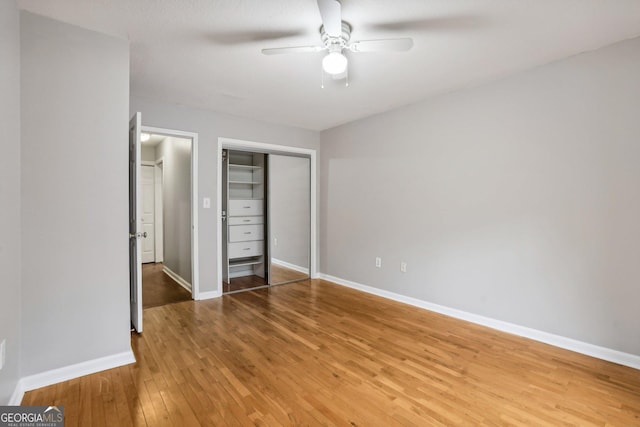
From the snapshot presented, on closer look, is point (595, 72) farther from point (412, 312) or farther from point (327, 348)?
point (327, 348)

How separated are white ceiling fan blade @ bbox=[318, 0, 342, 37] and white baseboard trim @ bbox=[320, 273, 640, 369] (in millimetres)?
2926

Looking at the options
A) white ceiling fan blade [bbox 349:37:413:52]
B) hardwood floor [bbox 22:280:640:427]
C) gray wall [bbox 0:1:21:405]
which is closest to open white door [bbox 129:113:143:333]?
hardwood floor [bbox 22:280:640:427]

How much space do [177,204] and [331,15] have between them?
13.1 feet

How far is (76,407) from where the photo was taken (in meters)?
1.79

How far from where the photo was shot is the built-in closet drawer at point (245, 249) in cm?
464

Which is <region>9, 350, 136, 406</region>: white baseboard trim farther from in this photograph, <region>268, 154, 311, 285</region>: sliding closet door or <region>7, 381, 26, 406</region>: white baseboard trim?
<region>268, 154, 311, 285</region>: sliding closet door

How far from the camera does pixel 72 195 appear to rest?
6.89 ft

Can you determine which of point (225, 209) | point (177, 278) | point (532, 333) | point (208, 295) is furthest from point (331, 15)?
point (177, 278)

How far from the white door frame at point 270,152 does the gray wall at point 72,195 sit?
1.71 meters

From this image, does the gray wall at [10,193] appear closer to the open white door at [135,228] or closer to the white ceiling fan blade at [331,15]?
the open white door at [135,228]

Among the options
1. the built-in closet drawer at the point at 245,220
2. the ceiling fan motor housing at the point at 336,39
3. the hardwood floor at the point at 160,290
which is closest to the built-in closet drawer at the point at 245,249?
the built-in closet drawer at the point at 245,220

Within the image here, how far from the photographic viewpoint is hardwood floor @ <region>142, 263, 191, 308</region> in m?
3.84

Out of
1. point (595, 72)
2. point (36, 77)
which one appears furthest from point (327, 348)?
point (595, 72)

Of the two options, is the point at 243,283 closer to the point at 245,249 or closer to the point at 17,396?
the point at 245,249
